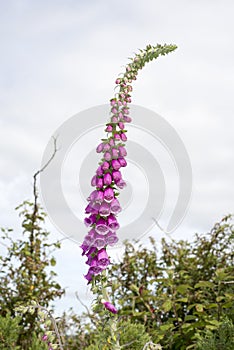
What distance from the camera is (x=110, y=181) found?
3252 millimetres

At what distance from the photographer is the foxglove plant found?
3234 mm

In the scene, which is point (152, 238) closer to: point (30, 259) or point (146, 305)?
point (146, 305)

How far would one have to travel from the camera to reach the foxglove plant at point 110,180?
10.6 feet

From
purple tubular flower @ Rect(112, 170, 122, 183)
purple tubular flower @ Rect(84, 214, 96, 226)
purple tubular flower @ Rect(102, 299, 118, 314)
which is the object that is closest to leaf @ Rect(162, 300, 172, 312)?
purple tubular flower @ Rect(102, 299, 118, 314)

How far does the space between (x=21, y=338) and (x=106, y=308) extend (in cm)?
270

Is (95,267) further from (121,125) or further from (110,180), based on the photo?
(121,125)

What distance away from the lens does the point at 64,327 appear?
6.34m

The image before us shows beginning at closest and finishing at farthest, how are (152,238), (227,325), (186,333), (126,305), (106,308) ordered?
(106,308)
(227,325)
(186,333)
(126,305)
(152,238)

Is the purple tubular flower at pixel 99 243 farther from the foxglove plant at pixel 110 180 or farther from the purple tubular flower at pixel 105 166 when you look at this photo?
the purple tubular flower at pixel 105 166

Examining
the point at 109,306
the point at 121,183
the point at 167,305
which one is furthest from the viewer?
the point at 167,305

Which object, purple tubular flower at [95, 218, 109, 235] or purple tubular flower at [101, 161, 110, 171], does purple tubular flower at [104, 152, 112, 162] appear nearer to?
purple tubular flower at [101, 161, 110, 171]

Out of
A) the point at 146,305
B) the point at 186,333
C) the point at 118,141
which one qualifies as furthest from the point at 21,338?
the point at 118,141

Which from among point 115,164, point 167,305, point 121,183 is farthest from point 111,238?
point 167,305

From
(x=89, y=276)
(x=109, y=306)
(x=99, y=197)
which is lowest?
(x=109, y=306)
